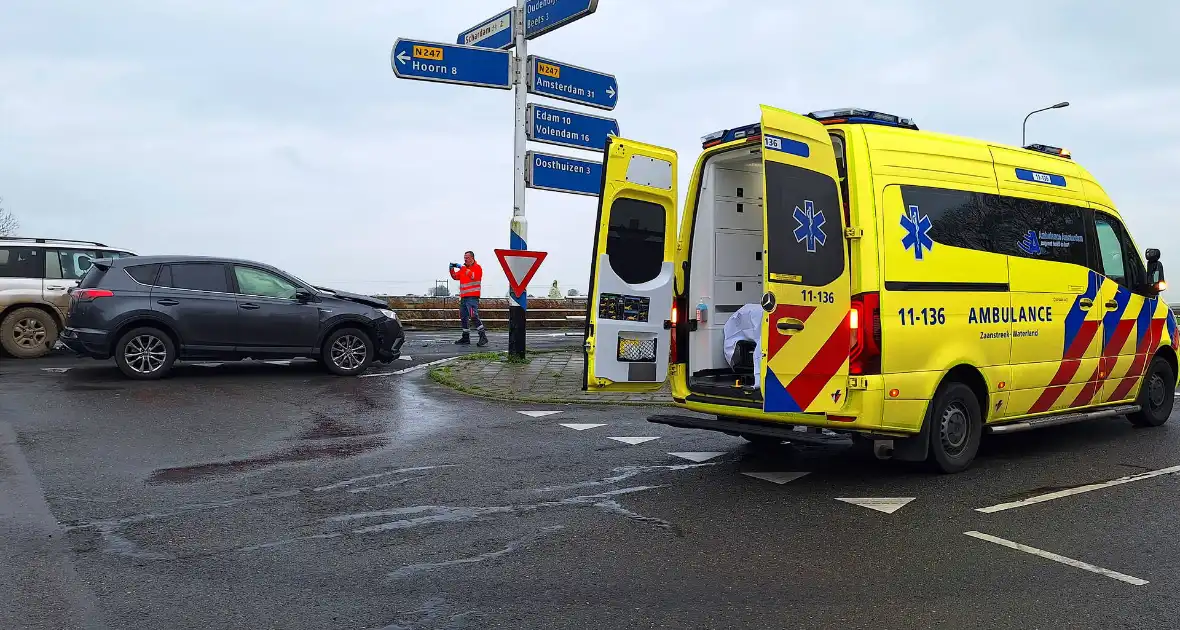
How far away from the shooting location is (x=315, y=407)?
32.4 feet

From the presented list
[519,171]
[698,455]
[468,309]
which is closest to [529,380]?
[519,171]

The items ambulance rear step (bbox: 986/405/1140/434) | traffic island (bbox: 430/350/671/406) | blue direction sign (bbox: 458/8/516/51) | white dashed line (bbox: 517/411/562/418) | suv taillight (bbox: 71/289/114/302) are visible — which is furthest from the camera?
blue direction sign (bbox: 458/8/516/51)

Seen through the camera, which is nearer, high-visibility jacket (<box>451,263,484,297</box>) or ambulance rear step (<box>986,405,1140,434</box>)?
ambulance rear step (<box>986,405,1140,434</box>)

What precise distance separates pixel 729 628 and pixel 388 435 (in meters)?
5.20

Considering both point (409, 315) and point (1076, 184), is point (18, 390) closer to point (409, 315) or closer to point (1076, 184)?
point (1076, 184)

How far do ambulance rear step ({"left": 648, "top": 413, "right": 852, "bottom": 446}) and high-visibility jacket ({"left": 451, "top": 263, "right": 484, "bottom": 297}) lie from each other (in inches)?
445

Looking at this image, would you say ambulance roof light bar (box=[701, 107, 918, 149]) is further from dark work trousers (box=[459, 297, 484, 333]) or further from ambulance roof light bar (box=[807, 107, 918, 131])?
dark work trousers (box=[459, 297, 484, 333])

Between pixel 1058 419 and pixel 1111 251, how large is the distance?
1.80 meters

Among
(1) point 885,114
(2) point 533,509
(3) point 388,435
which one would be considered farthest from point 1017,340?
(3) point 388,435

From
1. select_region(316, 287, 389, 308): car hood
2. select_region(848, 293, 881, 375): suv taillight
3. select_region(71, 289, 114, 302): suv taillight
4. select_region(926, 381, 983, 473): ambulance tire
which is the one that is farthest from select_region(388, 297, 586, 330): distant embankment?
select_region(848, 293, 881, 375): suv taillight

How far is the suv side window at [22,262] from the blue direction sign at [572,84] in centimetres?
830

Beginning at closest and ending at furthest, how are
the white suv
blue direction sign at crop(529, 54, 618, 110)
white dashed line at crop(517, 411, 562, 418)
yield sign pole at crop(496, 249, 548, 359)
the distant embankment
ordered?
white dashed line at crop(517, 411, 562, 418), yield sign pole at crop(496, 249, 548, 359), the white suv, blue direction sign at crop(529, 54, 618, 110), the distant embankment

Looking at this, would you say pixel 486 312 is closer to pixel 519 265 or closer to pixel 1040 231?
pixel 519 265

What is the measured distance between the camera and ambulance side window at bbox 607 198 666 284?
7.17 meters
